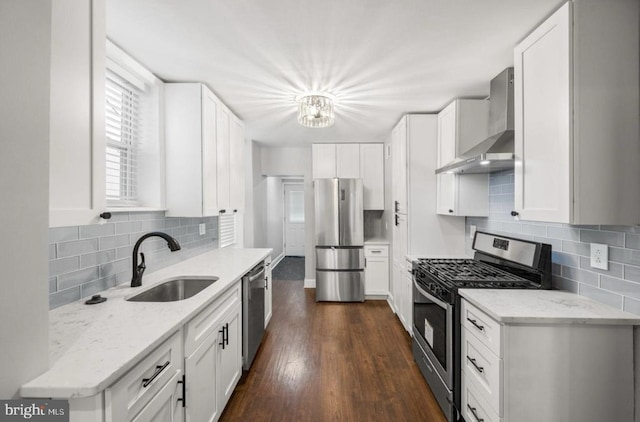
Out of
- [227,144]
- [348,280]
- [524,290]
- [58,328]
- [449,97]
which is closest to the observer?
[58,328]

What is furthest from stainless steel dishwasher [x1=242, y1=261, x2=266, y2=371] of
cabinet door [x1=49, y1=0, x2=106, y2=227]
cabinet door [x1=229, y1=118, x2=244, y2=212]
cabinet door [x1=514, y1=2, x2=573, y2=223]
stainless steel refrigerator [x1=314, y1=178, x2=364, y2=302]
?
cabinet door [x1=514, y1=2, x2=573, y2=223]

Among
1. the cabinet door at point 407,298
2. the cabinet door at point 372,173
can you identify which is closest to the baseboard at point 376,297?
the cabinet door at point 407,298

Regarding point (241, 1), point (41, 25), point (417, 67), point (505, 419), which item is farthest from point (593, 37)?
point (41, 25)

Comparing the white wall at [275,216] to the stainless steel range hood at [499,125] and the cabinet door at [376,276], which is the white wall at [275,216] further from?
the stainless steel range hood at [499,125]

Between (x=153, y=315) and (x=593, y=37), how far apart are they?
2.47 meters

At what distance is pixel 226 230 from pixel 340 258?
165 cm

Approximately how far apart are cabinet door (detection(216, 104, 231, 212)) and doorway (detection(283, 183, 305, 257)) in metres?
4.75

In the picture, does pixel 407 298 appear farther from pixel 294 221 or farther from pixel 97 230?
pixel 294 221

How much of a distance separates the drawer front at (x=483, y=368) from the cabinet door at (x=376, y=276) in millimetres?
2349

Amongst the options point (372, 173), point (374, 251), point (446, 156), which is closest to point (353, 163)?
point (372, 173)

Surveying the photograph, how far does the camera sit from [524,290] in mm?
1741

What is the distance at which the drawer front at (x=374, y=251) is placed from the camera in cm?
406

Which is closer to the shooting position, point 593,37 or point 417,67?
point 593,37

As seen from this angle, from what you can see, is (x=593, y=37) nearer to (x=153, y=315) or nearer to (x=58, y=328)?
(x=153, y=315)
